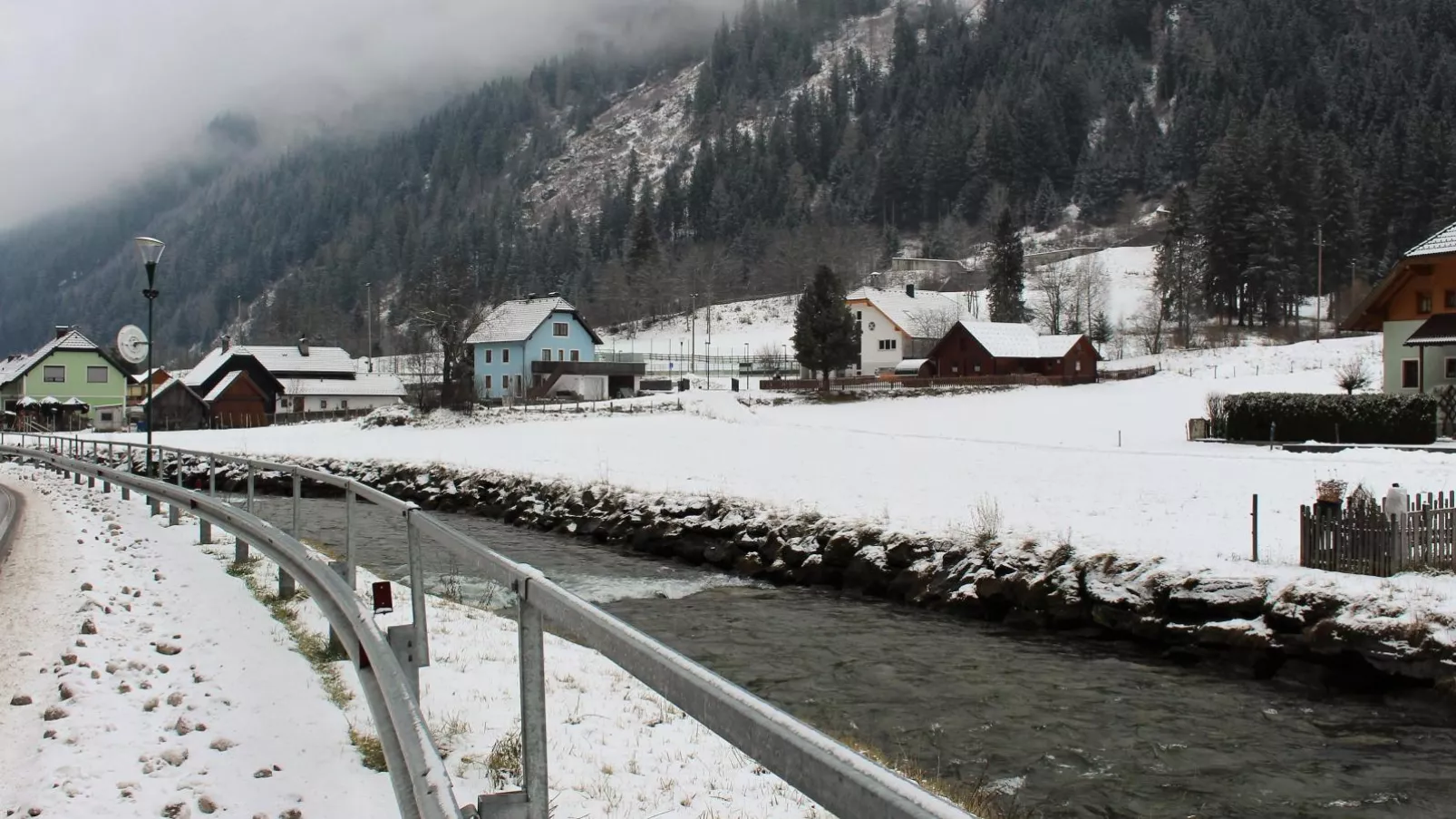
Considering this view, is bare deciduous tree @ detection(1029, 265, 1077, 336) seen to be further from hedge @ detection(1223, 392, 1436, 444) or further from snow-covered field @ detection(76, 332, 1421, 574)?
hedge @ detection(1223, 392, 1436, 444)

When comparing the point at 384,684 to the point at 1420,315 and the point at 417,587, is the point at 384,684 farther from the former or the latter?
the point at 1420,315

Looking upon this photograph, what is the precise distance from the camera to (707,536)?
24156mm

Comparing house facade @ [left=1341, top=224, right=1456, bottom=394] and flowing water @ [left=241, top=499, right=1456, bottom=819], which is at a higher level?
house facade @ [left=1341, top=224, right=1456, bottom=394]

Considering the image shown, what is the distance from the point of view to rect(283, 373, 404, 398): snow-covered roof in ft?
317

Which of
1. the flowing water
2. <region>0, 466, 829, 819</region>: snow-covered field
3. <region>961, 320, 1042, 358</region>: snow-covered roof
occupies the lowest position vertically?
the flowing water

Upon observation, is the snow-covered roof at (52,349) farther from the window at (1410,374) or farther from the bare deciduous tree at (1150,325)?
the bare deciduous tree at (1150,325)

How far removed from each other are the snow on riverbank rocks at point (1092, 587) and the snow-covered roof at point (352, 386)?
78563 millimetres

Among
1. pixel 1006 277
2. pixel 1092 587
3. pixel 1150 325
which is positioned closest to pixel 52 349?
pixel 1006 277

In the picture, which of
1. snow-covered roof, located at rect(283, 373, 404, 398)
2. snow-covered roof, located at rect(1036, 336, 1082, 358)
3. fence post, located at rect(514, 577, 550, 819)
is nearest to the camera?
fence post, located at rect(514, 577, 550, 819)

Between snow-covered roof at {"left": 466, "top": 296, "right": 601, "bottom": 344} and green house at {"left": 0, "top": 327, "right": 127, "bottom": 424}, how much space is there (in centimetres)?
3306

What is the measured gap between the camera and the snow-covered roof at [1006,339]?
270 feet

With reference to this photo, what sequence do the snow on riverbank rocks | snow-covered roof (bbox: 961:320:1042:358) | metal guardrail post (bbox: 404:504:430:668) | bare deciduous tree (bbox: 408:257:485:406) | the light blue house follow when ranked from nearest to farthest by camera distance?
metal guardrail post (bbox: 404:504:430:668), the snow on riverbank rocks, bare deciduous tree (bbox: 408:257:485:406), snow-covered roof (bbox: 961:320:1042:358), the light blue house

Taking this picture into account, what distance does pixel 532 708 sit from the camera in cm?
338

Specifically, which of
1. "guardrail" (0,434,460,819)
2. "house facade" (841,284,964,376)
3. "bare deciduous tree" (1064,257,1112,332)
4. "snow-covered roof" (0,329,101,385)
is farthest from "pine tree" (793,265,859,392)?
"guardrail" (0,434,460,819)
